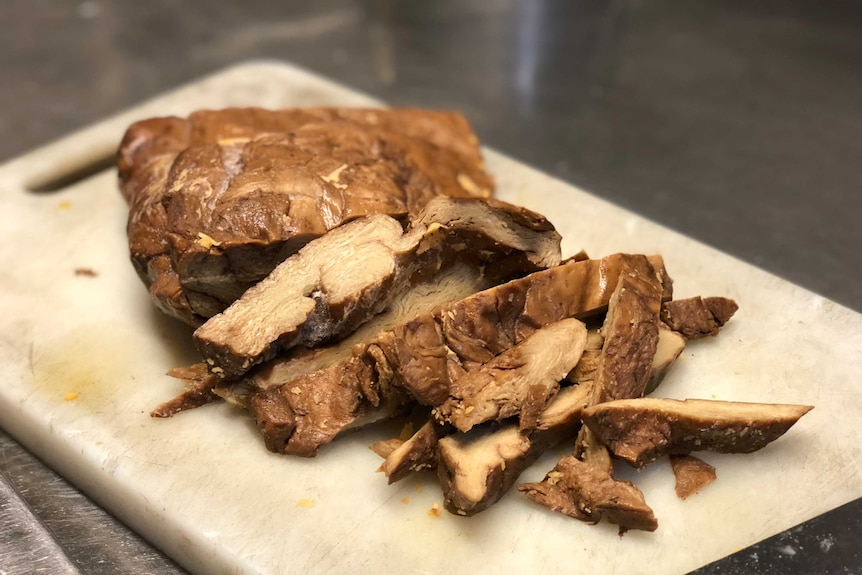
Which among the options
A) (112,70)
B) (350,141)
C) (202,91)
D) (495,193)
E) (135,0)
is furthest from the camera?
(135,0)

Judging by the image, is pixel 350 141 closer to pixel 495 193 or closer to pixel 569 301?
pixel 495 193

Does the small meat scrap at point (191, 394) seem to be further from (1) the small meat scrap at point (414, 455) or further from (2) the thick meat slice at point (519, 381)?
(2) the thick meat slice at point (519, 381)

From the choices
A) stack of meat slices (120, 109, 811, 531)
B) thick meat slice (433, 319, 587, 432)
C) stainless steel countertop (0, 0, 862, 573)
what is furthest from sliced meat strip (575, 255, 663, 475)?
stainless steel countertop (0, 0, 862, 573)

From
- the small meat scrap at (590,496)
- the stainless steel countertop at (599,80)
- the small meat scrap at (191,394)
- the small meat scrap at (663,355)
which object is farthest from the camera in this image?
the stainless steel countertop at (599,80)

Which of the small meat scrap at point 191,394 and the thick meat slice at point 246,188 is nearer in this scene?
the thick meat slice at point 246,188

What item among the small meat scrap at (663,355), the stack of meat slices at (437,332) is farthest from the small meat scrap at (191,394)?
the small meat scrap at (663,355)

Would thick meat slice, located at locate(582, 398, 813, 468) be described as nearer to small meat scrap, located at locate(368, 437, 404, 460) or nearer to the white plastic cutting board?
the white plastic cutting board

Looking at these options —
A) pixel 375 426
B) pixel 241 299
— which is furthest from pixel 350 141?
pixel 375 426
